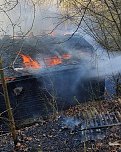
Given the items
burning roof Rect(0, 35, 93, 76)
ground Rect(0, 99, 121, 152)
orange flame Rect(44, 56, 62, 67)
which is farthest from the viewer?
orange flame Rect(44, 56, 62, 67)

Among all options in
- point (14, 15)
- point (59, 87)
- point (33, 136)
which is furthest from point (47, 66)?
point (14, 15)

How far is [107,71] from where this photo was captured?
1202 cm

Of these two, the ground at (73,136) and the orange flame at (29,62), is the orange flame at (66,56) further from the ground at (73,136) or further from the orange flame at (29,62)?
the ground at (73,136)

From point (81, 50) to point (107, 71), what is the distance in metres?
1.27

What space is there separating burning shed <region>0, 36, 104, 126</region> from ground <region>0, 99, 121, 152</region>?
2.27 metres

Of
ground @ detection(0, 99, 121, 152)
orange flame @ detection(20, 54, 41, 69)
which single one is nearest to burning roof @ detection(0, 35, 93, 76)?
orange flame @ detection(20, 54, 41, 69)

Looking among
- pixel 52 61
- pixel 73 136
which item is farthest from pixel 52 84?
pixel 73 136

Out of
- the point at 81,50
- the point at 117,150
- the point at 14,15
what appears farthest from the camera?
the point at 14,15

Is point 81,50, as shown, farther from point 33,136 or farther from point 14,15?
point 33,136

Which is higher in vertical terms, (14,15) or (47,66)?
(14,15)

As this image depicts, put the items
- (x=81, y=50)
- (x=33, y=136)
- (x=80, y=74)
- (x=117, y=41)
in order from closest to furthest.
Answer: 1. (x=33, y=136)
2. (x=117, y=41)
3. (x=80, y=74)
4. (x=81, y=50)

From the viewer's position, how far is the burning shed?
1010 centimetres

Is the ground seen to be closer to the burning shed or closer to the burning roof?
the burning shed

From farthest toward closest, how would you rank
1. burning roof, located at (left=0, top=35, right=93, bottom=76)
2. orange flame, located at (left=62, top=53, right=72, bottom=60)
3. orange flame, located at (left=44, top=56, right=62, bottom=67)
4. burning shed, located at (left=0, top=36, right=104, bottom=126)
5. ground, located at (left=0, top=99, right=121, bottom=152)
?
1. orange flame, located at (left=62, top=53, right=72, bottom=60)
2. orange flame, located at (left=44, top=56, right=62, bottom=67)
3. burning roof, located at (left=0, top=35, right=93, bottom=76)
4. burning shed, located at (left=0, top=36, right=104, bottom=126)
5. ground, located at (left=0, top=99, right=121, bottom=152)
